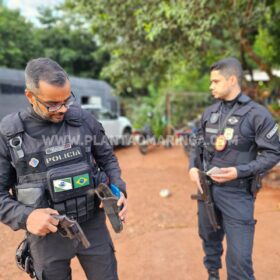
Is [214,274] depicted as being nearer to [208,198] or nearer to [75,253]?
[208,198]

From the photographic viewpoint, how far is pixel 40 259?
1680 mm

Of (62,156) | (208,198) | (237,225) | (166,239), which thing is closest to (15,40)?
(166,239)

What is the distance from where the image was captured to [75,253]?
1.74 meters

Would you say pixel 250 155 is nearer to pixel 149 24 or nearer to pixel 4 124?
pixel 4 124

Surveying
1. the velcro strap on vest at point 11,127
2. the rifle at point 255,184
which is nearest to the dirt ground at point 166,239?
the rifle at point 255,184

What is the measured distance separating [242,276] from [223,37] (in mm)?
5501

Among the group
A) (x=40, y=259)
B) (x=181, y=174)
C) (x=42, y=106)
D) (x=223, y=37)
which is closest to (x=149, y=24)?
(x=223, y=37)

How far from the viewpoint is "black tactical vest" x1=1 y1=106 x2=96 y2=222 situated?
1543 millimetres

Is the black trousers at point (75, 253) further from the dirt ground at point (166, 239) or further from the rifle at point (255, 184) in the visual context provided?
the dirt ground at point (166, 239)

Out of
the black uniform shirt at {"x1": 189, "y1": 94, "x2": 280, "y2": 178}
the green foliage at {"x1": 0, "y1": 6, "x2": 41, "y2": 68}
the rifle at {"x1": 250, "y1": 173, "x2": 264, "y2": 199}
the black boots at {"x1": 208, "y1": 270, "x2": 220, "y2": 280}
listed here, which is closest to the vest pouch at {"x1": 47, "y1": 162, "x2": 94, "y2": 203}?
the black uniform shirt at {"x1": 189, "y1": 94, "x2": 280, "y2": 178}

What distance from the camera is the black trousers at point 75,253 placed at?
1676mm

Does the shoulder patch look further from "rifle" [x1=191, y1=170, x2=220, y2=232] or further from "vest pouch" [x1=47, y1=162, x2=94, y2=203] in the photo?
"vest pouch" [x1=47, y1=162, x2=94, y2=203]

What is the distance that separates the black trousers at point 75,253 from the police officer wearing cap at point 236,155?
2.87 feet

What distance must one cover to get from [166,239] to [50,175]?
8.34 feet
